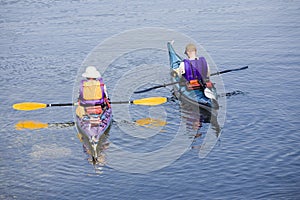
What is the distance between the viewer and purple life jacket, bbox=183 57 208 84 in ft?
78.9

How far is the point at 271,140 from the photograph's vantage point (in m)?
20.4

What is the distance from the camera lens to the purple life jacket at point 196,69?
78.9 feet

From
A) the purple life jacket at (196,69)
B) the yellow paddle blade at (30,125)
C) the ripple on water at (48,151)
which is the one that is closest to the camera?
the ripple on water at (48,151)

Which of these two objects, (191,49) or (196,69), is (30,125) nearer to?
(196,69)

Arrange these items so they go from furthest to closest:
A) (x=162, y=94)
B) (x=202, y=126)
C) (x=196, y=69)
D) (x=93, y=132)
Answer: (x=162, y=94) → (x=196, y=69) → (x=202, y=126) → (x=93, y=132)

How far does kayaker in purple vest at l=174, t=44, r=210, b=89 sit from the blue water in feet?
4.88

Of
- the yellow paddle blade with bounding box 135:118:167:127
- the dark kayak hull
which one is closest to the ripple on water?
the dark kayak hull

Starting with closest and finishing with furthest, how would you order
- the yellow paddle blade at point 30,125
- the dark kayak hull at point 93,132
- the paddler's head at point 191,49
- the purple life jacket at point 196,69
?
1. the dark kayak hull at point 93,132
2. the yellow paddle blade at point 30,125
3. the purple life jacket at point 196,69
4. the paddler's head at point 191,49

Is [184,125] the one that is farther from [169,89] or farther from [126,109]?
[169,89]

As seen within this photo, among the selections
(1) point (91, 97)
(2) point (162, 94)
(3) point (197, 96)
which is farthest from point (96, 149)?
(2) point (162, 94)

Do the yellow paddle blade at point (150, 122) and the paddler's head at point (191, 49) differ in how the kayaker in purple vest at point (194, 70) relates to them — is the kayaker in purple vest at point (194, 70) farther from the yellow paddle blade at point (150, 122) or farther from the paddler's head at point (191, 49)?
the yellow paddle blade at point (150, 122)

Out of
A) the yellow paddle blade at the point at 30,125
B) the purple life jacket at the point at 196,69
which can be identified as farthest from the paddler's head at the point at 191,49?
the yellow paddle blade at the point at 30,125

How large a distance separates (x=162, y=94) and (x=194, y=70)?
294 centimetres

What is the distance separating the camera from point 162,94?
2652cm
